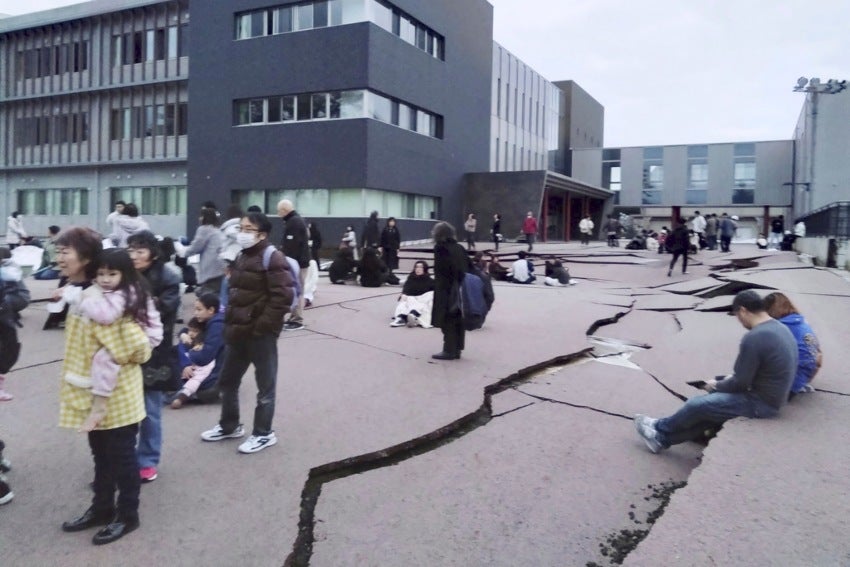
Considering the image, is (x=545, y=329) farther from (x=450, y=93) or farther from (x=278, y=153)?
(x=450, y=93)

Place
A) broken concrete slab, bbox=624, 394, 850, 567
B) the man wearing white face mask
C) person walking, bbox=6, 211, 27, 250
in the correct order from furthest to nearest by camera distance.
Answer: person walking, bbox=6, 211, 27, 250
the man wearing white face mask
broken concrete slab, bbox=624, 394, 850, 567

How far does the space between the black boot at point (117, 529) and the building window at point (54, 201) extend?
3975 centimetres

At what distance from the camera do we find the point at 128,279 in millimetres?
3371

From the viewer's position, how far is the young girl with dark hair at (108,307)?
3.25 m

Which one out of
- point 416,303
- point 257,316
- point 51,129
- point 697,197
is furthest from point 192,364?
point 697,197

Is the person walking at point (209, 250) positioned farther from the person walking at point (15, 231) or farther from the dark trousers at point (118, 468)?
Answer: the person walking at point (15, 231)

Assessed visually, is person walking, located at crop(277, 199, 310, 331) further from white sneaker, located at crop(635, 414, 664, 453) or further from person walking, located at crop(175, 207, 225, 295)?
white sneaker, located at crop(635, 414, 664, 453)

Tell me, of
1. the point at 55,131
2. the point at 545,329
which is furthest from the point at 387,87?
the point at 55,131

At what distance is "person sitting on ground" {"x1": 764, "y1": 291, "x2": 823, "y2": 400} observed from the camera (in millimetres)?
5672

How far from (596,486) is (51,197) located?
43.3 meters

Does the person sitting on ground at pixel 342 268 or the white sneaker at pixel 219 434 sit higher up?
the person sitting on ground at pixel 342 268

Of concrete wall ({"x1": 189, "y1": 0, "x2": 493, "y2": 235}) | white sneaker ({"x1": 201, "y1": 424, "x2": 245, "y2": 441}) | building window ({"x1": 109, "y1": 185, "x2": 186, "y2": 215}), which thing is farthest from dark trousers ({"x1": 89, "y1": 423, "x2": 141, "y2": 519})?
building window ({"x1": 109, "y1": 185, "x2": 186, "y2": 215})

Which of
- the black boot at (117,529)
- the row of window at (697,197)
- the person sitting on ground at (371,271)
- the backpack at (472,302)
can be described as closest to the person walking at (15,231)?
the person sitting on ground at (371,271)

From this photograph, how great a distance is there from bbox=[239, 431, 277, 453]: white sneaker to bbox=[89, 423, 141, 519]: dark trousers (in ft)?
3.65
